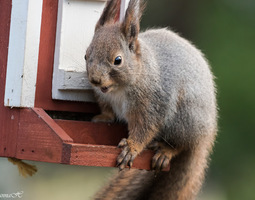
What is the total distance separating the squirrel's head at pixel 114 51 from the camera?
11.0 feet

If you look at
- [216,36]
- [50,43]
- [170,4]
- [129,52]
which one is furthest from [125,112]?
[170,4]

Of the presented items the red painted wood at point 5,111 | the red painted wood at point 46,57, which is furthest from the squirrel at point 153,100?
the red painted wood at point 5,111

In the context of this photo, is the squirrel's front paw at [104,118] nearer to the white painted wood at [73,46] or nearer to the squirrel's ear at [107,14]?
the white painted wood at [73,46]

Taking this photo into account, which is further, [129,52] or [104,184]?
[104,184]

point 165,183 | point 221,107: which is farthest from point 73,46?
point 221,107

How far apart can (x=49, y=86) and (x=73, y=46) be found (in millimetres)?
258

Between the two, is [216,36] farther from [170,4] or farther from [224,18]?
[170,4]

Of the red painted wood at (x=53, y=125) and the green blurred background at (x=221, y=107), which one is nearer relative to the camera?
the red painted wood at (x=53, y=125)

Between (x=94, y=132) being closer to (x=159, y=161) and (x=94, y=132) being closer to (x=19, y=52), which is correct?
(x=159, y=161)

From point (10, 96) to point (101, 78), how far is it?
1.82 ft

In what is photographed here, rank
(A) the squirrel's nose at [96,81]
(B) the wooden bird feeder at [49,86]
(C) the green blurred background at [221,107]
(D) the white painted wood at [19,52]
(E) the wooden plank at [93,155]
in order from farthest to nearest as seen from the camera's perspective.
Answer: (C) the green blurred background at [221,107]
(D) the white painted wood at [19,52]
(B) the wooden bird feeder at [49,86]
(A) the squirrel's nose at [96,81]
(E) the wooden plank at [93,155]

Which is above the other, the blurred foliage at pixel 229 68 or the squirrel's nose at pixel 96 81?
the squirrel's nose at pixel 96 81

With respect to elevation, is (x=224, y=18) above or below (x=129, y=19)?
below

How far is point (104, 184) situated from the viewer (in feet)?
13.4
